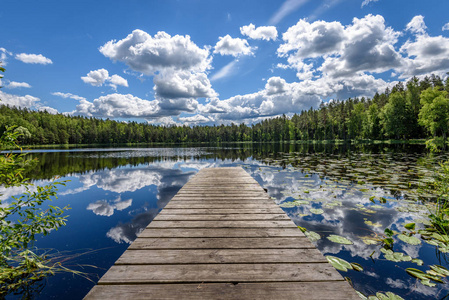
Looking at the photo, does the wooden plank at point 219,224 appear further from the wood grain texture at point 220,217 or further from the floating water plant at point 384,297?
the floating water plant at point 384,297

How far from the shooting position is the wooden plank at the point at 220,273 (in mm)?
1898

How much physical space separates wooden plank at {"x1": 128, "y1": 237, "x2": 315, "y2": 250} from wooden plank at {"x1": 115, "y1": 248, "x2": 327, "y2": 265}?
9 cm

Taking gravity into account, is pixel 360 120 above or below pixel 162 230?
above

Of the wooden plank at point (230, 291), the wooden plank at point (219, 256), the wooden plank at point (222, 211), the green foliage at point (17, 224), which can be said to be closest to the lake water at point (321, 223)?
the green foliage at point (17, 224)

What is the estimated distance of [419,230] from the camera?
4449 millimetres

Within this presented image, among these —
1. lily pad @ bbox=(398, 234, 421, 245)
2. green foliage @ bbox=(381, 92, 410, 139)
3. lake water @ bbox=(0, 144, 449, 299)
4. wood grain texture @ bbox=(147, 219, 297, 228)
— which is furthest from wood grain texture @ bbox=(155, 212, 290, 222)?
green foliage @ bbox=(381, 92, 410, 139)

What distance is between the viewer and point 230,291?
1.74m

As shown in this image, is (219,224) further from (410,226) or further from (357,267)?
(410,226)

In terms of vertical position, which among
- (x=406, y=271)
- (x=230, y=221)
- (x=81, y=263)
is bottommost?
(x=81, y=263)

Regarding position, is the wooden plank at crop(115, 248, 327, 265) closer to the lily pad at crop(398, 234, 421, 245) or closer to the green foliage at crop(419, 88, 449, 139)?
the lily pad at crop(398, 234, 421, 245)

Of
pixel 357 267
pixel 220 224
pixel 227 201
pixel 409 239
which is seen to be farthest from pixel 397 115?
pixel 220 224

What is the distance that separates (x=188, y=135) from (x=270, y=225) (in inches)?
5323

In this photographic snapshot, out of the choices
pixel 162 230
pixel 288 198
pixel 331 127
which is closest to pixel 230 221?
pixel 162 230

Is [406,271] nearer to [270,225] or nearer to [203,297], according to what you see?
[270,225]
